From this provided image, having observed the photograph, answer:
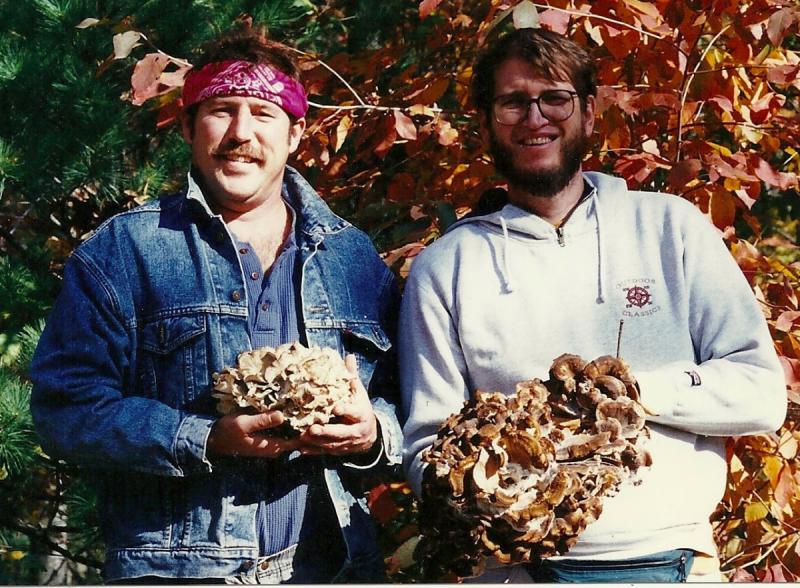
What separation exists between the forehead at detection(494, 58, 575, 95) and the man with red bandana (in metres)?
0.43

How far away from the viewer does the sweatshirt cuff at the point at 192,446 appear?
8.23 ft

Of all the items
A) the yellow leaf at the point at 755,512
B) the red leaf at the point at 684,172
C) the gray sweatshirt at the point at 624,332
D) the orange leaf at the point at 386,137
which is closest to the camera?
the gray sweatshirt at the point at 624,332

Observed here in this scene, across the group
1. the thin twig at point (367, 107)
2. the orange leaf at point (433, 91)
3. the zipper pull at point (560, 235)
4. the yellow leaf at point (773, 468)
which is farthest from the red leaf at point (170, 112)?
the yellow leaf at point (773, 468)

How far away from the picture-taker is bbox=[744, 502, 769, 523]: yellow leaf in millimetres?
3264

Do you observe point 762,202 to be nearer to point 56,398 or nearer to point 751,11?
point 751,11

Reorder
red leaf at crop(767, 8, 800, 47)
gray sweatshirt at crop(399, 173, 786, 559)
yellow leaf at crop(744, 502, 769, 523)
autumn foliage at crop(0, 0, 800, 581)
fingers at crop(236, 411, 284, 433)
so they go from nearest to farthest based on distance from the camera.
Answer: fingers at crop(236, 411, 284, 433), gray sweatshirt at crop(399, 173, 786, 559), red leaf at crop(767, 8, 800, 47), autumn foliage at crop(0, 0, 800, 581), yellow leaf at crop(744, 502, 769, 523)

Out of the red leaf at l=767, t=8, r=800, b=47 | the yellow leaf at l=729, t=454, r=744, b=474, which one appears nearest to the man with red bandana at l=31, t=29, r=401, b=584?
the yellow leaf at l=729, t=454, r=744, b=474

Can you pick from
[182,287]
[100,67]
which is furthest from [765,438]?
[100,67]

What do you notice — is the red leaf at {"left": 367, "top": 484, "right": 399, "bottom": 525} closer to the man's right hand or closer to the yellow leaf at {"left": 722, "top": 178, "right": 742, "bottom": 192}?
the man's right hand

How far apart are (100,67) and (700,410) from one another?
1739mm

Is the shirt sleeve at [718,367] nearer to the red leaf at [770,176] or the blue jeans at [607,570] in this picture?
the blue jeans at [607,570]

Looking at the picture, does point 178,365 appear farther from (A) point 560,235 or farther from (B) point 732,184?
(B) point 732,184

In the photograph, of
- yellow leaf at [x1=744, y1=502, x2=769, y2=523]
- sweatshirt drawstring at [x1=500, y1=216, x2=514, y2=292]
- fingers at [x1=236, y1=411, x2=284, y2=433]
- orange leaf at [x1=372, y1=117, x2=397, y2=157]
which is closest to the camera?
fingers at [x1=236, y1=411, x2=284, y2=433]

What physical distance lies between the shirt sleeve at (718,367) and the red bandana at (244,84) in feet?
2.87
